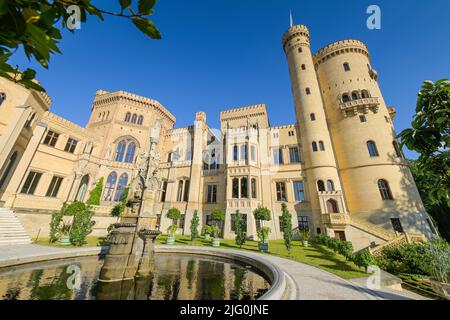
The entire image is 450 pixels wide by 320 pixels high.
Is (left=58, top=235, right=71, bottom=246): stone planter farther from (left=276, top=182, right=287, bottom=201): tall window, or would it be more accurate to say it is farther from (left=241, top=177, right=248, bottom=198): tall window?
(left=276, top=182, right=287, bottom=201): tall window

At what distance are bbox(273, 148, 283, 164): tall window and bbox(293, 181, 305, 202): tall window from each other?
3.45m

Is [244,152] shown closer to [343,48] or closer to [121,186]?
[121,186]

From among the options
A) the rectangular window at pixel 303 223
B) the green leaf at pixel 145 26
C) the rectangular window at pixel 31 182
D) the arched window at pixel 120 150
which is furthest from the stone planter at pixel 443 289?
the rectangular window at pixel 31 182

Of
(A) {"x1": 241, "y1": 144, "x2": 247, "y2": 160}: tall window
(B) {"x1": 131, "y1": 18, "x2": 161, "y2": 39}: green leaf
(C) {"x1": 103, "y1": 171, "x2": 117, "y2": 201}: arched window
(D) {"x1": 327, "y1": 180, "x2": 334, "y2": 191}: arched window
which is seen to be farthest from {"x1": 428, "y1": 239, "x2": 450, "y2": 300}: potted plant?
(C) {"x1": 103, "y1": 171, "x2": 117, "y2": 201}: arched window

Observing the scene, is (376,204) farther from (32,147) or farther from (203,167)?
(32,147)

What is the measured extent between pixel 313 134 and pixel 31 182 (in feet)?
104

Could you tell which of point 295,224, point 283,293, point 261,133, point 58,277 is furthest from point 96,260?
point 261,133

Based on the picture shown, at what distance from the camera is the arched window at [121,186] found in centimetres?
2419

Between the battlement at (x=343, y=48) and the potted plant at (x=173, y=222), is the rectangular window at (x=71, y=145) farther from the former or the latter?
the battlement at (x=343, y=48)

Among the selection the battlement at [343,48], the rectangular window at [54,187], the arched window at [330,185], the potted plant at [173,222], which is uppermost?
the battlement at [343,48]

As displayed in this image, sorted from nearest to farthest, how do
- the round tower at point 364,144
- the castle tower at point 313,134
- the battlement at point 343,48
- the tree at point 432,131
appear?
the tree at point 432,131, the round tower at point 364,144, the castle tower at point 313,134, the battlement at point 343,48

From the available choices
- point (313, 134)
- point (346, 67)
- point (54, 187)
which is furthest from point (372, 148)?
point (54, 187)

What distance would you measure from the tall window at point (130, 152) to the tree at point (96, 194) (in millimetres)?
4516

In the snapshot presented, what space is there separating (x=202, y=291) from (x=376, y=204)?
20.7 metres
